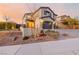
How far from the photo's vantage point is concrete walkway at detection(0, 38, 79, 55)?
1820 mm

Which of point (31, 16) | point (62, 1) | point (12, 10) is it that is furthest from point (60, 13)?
point (12, 10)

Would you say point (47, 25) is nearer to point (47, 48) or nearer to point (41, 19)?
point (41, 19)

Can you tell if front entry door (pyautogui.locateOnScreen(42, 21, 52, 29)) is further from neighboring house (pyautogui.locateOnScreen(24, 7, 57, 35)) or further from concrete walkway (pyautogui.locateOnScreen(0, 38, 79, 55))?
concrete walkway (pyautogui.locateOnScreen(0, 38, 79, 55))

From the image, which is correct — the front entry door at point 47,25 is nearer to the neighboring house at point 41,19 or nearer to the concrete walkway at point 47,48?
the neighboring house at point 41,19

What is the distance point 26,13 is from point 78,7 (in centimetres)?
46

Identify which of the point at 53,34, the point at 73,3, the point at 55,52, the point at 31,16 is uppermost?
the point at 73,3

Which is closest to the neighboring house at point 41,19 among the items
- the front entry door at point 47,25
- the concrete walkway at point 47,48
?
the front entry door at point 47,25

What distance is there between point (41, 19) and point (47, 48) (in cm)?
26

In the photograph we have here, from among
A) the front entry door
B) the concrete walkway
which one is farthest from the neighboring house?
the concrete walkway

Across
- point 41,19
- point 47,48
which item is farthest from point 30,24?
point 47,48

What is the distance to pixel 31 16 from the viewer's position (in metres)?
1.85

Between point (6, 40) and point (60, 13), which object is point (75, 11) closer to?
point (60, 13)

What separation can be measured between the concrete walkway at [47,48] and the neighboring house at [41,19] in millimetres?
152

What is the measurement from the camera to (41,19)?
1.85 metres
